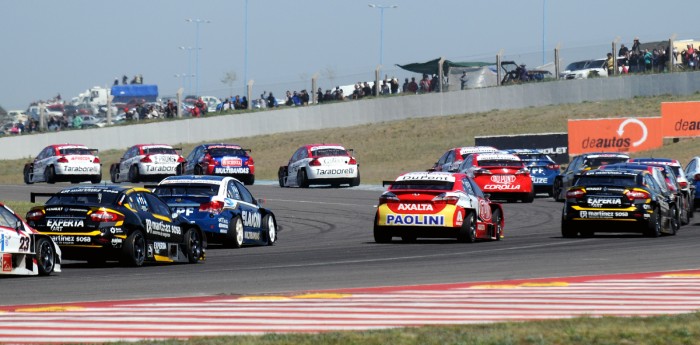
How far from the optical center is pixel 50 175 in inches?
1716

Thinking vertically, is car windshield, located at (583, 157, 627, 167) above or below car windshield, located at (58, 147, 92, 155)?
below

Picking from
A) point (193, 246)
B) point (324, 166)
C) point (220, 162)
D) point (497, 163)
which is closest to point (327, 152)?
point (324, 166)

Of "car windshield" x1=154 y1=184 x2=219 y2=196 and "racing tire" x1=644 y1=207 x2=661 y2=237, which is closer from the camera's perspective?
"car windshield" x1=154 y1=184 x2=219 y2=196

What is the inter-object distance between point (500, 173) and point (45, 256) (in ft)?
61.8

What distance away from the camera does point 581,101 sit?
201 feet

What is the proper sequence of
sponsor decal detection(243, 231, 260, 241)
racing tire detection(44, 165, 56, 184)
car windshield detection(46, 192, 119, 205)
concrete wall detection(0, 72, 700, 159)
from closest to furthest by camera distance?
car windshield detection(46, 192, 119, 205), sponsor decal detection(243, 231, 260, 241), racing tire detection(44, 165, 56, 184), concrete wall detection(0, 72, 700, 159)

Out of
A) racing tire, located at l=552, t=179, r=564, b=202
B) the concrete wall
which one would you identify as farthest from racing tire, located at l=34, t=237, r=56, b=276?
the concrete wall

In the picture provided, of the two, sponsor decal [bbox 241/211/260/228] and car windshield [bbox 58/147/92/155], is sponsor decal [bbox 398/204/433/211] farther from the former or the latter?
car windshield [bbox 58/147/92/155]

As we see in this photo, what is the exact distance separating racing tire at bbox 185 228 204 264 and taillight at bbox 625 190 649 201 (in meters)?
7.71

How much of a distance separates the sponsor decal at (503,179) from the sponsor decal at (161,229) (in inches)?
630

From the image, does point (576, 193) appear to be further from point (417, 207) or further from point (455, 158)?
point (455, 158)

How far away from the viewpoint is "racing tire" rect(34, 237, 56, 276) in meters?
16.2

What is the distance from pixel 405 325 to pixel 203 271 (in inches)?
277

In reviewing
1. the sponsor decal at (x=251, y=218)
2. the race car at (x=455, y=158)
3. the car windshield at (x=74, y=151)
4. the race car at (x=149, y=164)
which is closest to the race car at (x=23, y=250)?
the sponsor decal at (x=251, y=218)
